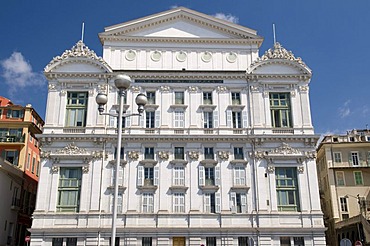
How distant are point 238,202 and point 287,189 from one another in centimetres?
584

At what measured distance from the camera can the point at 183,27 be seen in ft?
171

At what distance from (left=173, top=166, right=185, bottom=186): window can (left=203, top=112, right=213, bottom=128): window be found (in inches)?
234

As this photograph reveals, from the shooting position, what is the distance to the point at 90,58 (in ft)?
158

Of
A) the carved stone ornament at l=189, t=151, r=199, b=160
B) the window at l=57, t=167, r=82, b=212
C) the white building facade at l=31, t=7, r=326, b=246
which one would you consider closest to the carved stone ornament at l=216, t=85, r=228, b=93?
the white building facade at l=31, t=7, r=326, b=246

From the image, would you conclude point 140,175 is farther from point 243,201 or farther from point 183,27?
point 183,27

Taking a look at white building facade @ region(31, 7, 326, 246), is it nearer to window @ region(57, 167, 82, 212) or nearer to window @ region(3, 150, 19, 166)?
window @ region(57, 167, 82, 212)

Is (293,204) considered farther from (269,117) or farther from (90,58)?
(90,58)

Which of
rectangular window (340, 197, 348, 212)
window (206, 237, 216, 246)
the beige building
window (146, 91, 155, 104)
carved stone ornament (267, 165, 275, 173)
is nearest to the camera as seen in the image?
window (206, 237, 216, 246)

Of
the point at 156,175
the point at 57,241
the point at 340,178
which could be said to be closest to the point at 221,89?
the point at 156,175

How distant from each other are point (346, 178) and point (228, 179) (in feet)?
88.1

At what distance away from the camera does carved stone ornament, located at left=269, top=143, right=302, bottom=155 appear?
46.0m

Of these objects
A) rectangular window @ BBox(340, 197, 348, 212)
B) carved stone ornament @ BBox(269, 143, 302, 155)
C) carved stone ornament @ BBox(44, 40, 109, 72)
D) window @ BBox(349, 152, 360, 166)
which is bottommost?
rectangular window @ BBox(340, 197, 348, 212)

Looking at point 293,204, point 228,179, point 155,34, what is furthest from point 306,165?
point 155,34

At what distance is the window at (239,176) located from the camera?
45094 millimetres
